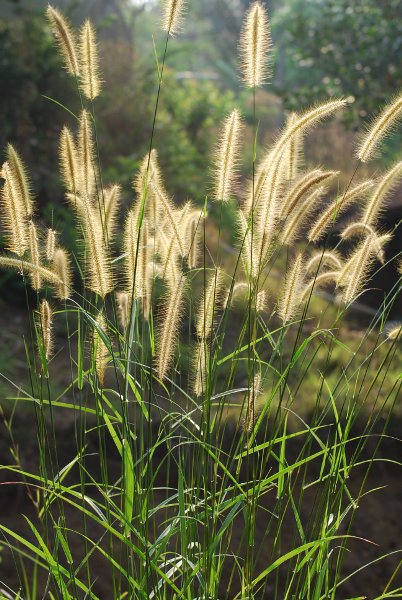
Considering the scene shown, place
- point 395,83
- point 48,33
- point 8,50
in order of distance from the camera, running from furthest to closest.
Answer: point 395,83, point 48,33, point 8,50

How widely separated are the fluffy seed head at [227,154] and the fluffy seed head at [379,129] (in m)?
0.22

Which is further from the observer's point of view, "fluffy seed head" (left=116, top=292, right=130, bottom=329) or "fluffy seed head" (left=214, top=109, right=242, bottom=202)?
"fluffy seed head" (left=116, top=292, right=130, bottom=329)

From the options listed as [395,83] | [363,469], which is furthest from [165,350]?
[395,83]

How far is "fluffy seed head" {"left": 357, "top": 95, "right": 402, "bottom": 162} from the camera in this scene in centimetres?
143

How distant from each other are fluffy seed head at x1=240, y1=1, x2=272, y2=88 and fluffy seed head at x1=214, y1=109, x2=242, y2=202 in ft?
0.22

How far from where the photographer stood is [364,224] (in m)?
1.53

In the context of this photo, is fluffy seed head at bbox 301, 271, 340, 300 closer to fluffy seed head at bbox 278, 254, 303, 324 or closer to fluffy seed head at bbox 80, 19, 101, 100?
fluffy seed head at bbox 278, 254, 303, 324

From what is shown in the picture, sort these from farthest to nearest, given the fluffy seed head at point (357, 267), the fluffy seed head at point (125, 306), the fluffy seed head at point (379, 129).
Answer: the fluffy seed head at point (125, 306) → the fluffy seed head at point (357, 267) → the fluffy seed head at point (379, 129)

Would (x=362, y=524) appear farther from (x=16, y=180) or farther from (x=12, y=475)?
(x=16, y=180)

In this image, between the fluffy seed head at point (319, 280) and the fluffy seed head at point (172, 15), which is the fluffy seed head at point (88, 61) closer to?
the fluffy seed head at point (172, 15)

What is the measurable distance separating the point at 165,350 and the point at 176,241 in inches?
8.4

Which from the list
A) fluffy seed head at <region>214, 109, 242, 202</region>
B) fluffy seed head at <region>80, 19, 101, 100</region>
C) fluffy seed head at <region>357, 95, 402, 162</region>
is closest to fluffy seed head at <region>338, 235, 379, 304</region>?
fluffy seed head at <region>357, 95, 402, 162</region>

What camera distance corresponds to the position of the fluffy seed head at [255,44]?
1458 mm

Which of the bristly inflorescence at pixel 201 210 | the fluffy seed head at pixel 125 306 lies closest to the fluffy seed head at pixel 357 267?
the bristly inflorescence at pixel 201 210
